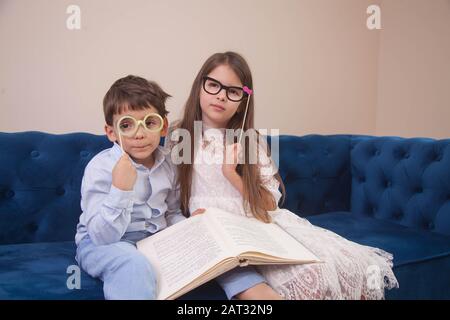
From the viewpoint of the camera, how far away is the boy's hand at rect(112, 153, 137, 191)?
2.97ft

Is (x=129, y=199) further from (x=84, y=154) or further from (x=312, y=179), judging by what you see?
(x=312, y=179)

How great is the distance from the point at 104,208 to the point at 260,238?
389 mm

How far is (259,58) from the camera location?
1755mm

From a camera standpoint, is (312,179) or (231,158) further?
(312,179)

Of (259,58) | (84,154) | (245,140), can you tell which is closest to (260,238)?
(245,140)

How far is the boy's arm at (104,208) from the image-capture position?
2.93 feet

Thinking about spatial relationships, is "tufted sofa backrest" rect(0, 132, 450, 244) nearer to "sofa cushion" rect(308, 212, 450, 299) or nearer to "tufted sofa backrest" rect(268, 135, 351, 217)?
"tufted sofa backrest" rect(268, 135, 351, 217)

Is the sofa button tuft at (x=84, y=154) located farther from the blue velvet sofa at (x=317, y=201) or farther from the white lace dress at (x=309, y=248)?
the white lace dress at (x=309, y=248)

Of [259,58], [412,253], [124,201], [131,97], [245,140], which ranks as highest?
[259,58]

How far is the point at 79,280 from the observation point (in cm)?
92

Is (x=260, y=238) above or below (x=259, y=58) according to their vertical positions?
below

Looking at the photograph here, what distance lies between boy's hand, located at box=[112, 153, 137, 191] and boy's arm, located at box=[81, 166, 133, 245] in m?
0.01
